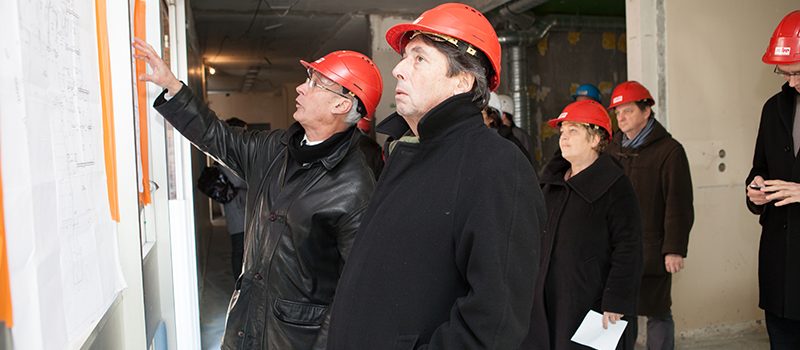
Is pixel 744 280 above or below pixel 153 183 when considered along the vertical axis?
below

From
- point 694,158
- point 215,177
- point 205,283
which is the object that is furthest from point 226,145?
point 205,283

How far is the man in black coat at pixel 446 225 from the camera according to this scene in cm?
138

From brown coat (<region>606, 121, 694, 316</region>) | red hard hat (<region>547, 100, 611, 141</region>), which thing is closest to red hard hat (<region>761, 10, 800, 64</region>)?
red hard hat (<region>547, 100, 611, 141</region>)

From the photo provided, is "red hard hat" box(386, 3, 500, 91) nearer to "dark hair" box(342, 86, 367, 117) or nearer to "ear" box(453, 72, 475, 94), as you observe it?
"ear" box(453, 72, 475, 94)

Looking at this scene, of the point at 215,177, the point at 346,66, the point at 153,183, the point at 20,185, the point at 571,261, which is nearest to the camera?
the point at 20,185

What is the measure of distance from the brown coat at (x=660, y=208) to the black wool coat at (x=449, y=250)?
2663 mm

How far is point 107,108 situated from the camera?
1639 millimetres

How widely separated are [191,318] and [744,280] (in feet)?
13.2

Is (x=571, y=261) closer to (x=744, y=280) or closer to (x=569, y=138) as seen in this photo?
(x=569, y=138)

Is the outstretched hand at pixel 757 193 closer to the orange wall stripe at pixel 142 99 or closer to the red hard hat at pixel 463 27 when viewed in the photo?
the red hard hat at pixel 463 27

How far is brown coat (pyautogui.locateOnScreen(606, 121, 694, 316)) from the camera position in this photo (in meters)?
3.83

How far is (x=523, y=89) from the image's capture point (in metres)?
7.56

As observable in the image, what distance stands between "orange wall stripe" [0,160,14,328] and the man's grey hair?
998 millimetres

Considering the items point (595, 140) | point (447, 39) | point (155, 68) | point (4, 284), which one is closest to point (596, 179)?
point (595, 140)
